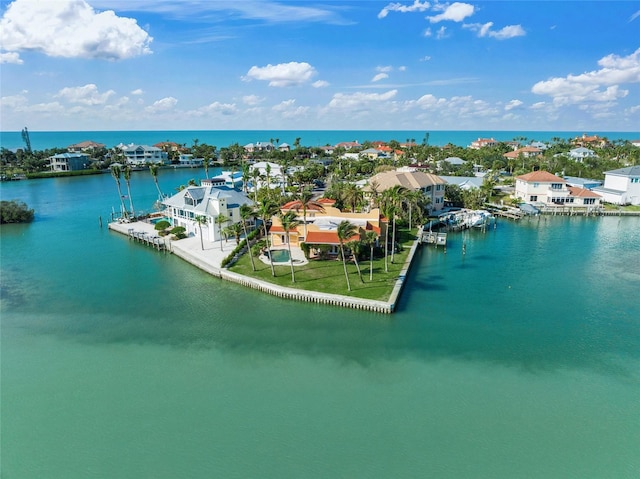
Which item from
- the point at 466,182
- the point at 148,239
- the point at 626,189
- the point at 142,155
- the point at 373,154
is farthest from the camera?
the point at 142,155

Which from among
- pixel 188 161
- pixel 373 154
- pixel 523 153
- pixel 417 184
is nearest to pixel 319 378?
pixel 417 184

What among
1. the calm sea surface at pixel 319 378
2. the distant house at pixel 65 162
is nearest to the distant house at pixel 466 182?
the calm sea surface at pixel 319 378

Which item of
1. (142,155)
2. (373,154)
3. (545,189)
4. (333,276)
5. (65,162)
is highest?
(142,155)

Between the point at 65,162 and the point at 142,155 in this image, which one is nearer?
the point at 65,162

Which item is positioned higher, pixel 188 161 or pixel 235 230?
pixel 188 161

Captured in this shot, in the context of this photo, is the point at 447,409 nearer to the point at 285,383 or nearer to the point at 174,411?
the point at 285,383

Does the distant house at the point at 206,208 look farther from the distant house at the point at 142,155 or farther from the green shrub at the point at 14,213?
the distant house at the point at 142,155

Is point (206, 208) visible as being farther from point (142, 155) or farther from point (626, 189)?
point (142, 155)
